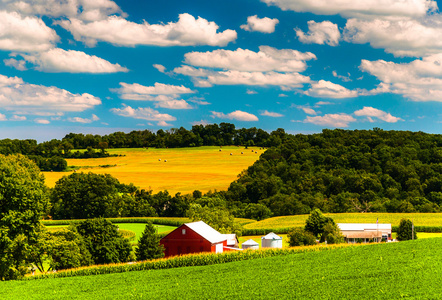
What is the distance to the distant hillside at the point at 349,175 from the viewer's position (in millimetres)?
92438

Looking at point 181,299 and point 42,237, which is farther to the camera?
point 42,237

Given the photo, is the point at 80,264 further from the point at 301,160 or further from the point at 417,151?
the point at 417,151

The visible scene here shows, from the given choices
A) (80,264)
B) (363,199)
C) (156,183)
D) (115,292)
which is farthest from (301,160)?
(115,292)

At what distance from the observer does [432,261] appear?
34.4m

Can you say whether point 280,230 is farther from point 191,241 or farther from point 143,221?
point 143,221

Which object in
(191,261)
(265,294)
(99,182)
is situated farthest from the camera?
(99,182)

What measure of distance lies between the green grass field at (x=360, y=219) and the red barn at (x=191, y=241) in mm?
20143

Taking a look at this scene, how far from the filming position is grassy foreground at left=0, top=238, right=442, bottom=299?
2814 centimetres

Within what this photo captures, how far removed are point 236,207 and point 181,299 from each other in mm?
67237

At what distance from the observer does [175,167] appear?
130m

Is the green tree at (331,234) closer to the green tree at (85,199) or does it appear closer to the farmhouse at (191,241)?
the farmhouse at (191,241)

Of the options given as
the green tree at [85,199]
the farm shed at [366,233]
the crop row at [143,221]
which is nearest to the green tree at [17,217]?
the crop row at [143,221]

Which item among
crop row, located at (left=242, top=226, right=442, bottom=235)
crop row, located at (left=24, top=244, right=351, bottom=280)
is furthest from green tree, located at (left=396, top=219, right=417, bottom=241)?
crop row, located at (left=24, top=244, right=351, bottom=280)

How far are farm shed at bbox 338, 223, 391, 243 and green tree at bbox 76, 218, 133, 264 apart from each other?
1261 inches
